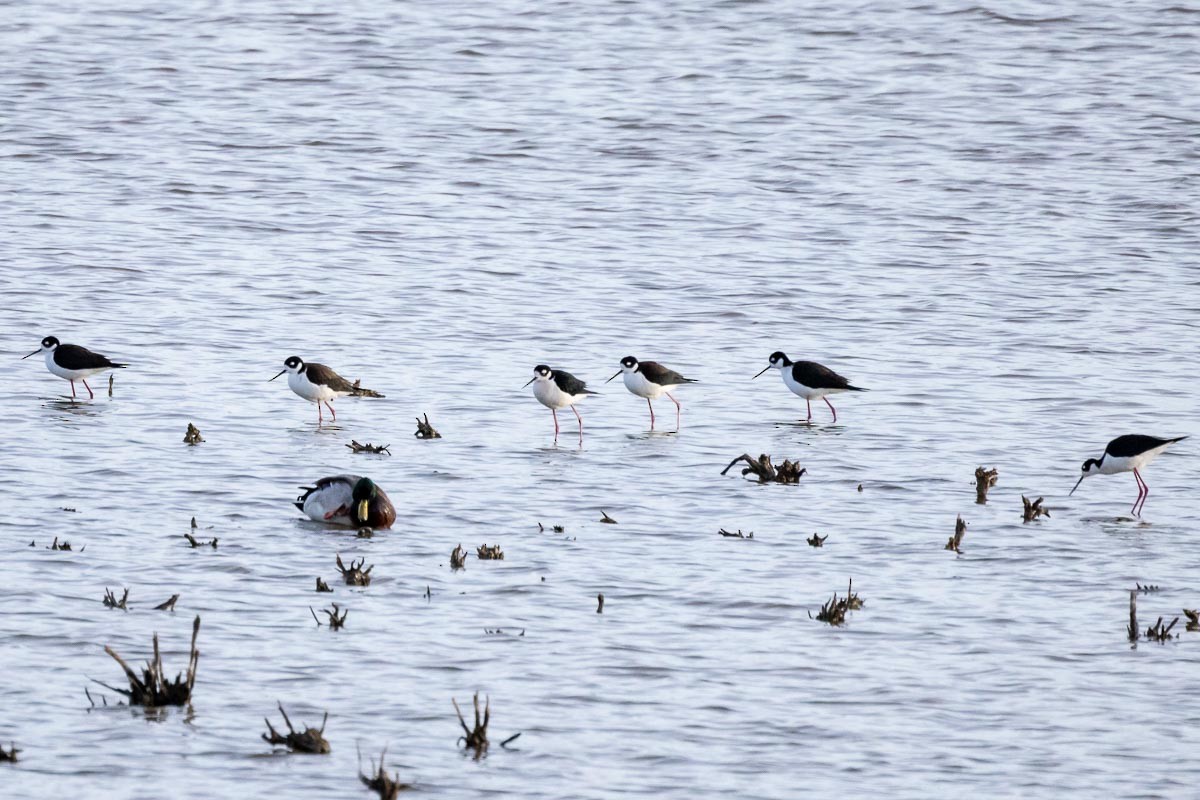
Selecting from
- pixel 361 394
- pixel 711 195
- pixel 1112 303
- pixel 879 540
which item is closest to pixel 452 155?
pixel 711 195

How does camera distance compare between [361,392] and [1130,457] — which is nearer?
[1130,457]

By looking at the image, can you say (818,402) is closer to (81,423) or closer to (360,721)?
(81,423)

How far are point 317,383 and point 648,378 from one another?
11.7 ft

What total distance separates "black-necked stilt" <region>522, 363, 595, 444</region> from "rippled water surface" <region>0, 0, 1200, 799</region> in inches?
19.5

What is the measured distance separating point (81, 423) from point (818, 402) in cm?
859

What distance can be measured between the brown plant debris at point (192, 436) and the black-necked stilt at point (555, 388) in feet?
11.9

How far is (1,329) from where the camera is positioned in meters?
23.0

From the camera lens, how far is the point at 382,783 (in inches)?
362

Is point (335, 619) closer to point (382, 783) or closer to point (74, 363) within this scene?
point (382, 783)

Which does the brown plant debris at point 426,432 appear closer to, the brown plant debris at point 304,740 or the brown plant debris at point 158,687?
the brown plant debris at point 158,687

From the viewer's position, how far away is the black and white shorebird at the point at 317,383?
1902cm

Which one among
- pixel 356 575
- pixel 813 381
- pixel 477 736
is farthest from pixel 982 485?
pixel 477 736

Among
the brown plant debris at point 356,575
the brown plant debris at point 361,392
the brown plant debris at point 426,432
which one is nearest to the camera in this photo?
the brown plant debris at point 356,575

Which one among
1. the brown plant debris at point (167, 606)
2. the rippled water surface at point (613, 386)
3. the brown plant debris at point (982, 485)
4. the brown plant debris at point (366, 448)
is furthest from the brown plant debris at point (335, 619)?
the brown plant debris at point (982, 485)
